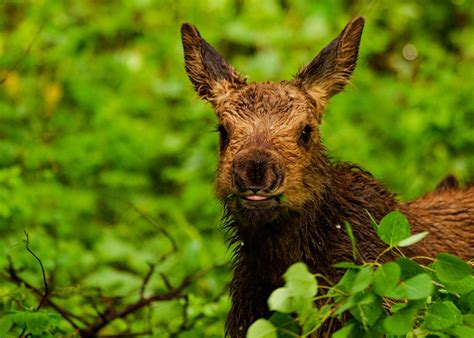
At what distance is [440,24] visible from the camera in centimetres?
1230

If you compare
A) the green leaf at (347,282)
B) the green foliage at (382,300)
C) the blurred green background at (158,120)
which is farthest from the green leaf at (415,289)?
the blurred green background at (158,120)

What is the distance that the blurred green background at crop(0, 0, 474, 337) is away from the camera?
8.42 metres

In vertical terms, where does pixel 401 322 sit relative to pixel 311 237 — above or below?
below

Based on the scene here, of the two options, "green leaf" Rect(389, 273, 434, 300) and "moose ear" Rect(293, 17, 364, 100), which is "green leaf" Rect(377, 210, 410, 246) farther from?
"moose ear" Rect(293, 17, 364, 100)

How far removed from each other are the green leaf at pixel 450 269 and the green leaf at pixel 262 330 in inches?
29.5

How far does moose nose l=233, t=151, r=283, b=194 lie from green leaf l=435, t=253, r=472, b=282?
0.96 m

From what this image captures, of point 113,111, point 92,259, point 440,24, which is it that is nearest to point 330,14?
point 440,24

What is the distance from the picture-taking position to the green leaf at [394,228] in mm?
4570

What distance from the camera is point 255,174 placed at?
5.12m

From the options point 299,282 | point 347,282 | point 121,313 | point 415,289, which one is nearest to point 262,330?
point 299,282

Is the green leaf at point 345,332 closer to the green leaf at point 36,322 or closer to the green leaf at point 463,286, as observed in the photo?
the green leaf at point 463,286

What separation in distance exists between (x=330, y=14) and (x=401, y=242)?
694cm

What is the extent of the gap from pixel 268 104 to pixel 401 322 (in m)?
1.77

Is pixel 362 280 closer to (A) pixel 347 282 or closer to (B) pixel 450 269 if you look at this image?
(A) pixel 347 282
